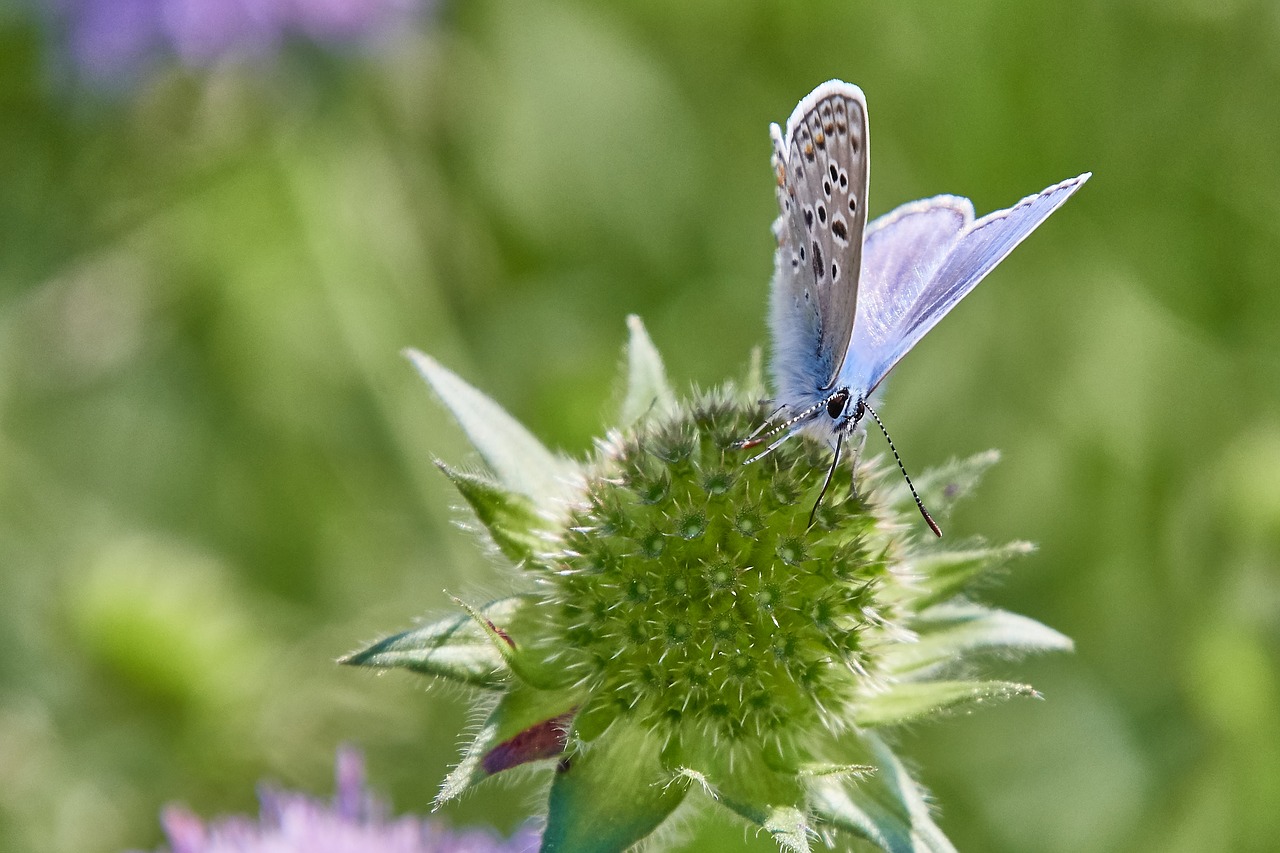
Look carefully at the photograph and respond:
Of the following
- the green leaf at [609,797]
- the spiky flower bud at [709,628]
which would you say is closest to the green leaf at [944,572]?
the spiky flower bud at [709,628]

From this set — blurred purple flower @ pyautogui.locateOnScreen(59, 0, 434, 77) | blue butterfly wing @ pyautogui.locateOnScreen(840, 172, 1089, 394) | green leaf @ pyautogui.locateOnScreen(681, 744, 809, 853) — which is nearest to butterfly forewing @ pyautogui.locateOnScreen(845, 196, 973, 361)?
blue butterfly wing @ pyautogui.locateOnScreen(840, 172, 1089, 394)

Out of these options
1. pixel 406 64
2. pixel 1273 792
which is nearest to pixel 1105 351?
pixel 1273 792

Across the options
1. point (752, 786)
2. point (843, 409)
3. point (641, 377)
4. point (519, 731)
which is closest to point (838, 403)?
point (843, 409)

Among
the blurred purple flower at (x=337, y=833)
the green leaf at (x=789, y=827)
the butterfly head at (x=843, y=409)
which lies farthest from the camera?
the blurred purple flower at (x=337, y=833)

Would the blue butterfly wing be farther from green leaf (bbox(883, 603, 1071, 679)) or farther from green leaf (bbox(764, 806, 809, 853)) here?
green leaf (bbox(764, 806, 809, 853))

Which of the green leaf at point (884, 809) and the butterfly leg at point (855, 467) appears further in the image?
the butterfly leg at point (855, 467)

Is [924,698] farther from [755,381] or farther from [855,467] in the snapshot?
[755,381]

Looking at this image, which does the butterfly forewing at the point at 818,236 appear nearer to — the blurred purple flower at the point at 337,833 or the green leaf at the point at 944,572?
the green leaf at the point at 944,572

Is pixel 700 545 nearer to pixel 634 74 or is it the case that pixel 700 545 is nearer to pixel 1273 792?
pixel 1273 792
